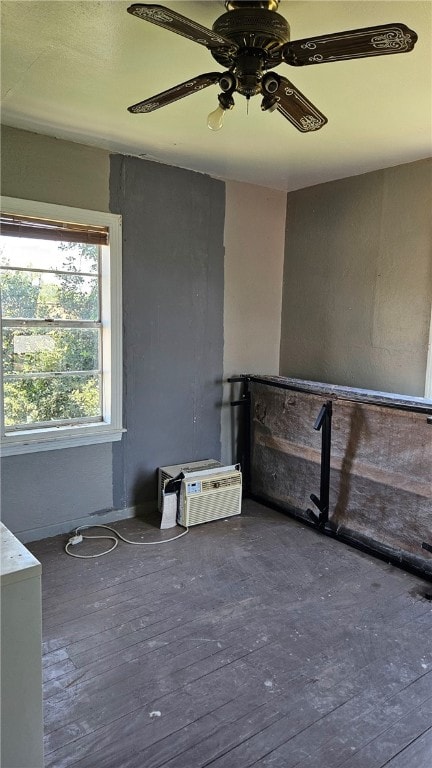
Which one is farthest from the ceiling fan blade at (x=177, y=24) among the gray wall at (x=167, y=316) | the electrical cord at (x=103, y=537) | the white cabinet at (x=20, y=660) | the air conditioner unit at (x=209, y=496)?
the electrical cord at (x=103, y=537)

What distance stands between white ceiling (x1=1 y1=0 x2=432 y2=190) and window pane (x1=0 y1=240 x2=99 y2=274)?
628 mm

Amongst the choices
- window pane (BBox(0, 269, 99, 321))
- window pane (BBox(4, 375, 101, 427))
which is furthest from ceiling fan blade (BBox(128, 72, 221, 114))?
window pane (BBox(4, 375, 101, 427))

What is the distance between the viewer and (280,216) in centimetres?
414

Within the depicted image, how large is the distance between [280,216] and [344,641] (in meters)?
3.20

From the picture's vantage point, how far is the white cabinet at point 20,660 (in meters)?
1.26

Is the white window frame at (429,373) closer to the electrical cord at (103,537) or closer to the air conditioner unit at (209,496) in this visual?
the air conditioner unit at (209,496)

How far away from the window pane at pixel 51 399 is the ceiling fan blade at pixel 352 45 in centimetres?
228

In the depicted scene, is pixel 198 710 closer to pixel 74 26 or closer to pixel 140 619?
pixel 140 619

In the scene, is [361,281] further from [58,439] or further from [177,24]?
[177,24]

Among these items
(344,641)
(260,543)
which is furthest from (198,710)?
(260,543)

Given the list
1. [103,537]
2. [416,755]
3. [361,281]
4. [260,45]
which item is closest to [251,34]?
[260,45]

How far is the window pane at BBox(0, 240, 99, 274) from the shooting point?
289cm

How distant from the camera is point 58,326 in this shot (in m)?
3.14

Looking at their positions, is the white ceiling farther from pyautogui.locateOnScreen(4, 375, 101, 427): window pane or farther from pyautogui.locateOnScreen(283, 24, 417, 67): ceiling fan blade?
pyautogui.locateOnScreen(4, 375, 101, 427): window pane
